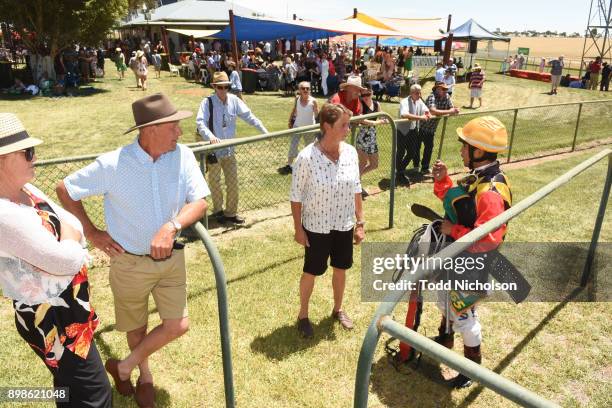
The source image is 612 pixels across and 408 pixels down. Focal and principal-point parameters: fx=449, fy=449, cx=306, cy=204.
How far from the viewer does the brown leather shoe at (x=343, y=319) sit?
3.93m

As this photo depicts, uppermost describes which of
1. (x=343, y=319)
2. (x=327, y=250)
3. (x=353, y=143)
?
(x=353, y=143)

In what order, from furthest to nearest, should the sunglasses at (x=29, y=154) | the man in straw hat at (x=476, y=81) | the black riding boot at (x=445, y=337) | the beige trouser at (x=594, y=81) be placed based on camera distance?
the beige trouser at (x=594, y=81)
the man in straw hat at (x=476, y=81)
the black riding boot at (x=445, y=337)
the sunglasses at (x=29, y=154)

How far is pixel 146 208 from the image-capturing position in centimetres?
252

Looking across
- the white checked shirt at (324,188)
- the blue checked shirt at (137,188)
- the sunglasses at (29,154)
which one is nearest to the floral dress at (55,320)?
the sunglasses at (29,154)

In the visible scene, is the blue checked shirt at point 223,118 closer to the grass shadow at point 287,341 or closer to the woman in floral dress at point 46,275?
the grass shadow at point 287,341

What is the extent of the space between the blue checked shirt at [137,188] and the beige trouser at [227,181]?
10.7ft

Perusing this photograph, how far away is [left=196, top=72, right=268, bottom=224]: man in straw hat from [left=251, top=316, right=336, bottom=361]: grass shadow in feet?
8.19

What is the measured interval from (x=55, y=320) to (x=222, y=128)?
12.8 feet

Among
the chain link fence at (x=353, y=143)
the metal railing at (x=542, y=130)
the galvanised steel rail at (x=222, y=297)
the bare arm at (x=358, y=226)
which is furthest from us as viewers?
the metal railing at (x=542, y=130)

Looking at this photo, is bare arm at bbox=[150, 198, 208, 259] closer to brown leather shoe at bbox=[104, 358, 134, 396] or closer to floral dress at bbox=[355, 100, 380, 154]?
brown leather shoe at bbox=[104, 358, 134, 396]

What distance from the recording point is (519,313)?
424 cm

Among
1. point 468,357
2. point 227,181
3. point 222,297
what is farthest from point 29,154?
point 227,181

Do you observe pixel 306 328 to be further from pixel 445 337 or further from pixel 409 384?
pixel 445 337

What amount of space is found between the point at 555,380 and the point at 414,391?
3.59 ft
